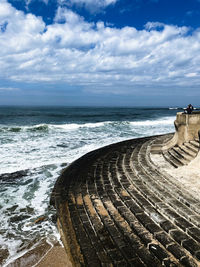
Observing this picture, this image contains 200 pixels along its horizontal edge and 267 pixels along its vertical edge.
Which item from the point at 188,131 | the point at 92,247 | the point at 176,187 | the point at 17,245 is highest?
the point at 188,131

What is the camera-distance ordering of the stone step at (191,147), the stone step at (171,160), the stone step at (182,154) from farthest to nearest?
the stone step at (191,147)
the stone step at (182,154)
the stone step at (171,160)

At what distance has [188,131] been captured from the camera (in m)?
8.45

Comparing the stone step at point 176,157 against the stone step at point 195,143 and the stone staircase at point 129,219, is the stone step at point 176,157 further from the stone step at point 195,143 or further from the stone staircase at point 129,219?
the stone staircase at point 129,219

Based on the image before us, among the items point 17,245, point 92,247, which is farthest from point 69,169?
point 92,247

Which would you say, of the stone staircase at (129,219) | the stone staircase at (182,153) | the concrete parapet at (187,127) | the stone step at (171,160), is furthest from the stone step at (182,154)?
the stone staircase at (129,219)

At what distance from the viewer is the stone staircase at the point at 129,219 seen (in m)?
3.13

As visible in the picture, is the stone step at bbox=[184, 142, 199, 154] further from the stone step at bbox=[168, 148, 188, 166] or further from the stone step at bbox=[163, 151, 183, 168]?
the stone step at bbox=[163, 151, 183, 168]

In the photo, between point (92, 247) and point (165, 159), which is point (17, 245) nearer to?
point (92, 247)

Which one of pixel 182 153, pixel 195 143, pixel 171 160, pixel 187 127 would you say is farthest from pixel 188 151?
pixel 187 127

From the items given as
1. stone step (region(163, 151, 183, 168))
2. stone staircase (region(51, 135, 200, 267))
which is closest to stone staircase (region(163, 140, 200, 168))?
stone step (region(163, 151, 183, 168))

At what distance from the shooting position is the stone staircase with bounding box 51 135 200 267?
3.13m

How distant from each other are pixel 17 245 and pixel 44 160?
5871 millimetres

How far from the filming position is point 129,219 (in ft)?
13.0

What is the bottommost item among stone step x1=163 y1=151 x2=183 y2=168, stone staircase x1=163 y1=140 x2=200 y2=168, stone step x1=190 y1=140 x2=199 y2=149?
stone step x1=163 y1=151 x2=183 y2=168
